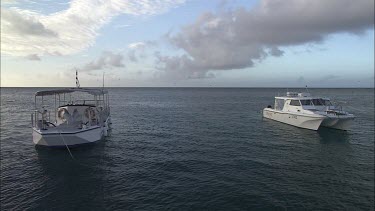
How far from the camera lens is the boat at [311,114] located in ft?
112

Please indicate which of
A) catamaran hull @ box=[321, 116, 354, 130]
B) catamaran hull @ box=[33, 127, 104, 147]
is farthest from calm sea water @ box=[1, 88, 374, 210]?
catamaran hull @ box=[321, 116, 354, 130]

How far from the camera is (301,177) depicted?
18750mm

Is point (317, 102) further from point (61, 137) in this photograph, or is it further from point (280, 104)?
point (61, 137)

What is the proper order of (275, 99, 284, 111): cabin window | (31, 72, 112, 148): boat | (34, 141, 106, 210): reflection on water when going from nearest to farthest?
1. (34, 141, 106, 210): reflection on water
2. (31, 72, 112, 148): boat
3. (275, 99, 284, 111): cabin window

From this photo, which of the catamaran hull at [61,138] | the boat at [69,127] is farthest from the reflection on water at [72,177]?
the boat at [69,127]

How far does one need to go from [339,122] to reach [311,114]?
3.20m

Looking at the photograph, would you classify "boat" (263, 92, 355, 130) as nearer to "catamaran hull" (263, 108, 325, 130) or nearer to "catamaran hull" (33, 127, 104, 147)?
"catamaran hull" (263, 108, 325, 130)

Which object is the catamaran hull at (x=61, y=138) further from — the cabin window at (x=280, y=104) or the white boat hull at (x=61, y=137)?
the cabin window at (x=280, y=104)

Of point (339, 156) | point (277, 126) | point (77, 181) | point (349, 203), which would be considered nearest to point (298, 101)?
point (277, 126)

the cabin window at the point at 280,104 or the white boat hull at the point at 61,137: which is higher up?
the cabin window at the point at 280,104

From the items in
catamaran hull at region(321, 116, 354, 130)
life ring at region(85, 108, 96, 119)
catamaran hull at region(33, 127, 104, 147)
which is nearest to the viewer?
catamaran hull at region(33, 127, 104, 147)

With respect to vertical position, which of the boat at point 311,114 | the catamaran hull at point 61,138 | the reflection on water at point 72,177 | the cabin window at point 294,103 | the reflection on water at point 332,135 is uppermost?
the cabin window at point 294,103

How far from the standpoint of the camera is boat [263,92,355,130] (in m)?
34.1

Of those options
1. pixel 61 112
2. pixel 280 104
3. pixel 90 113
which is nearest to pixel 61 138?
pixel 61 112
